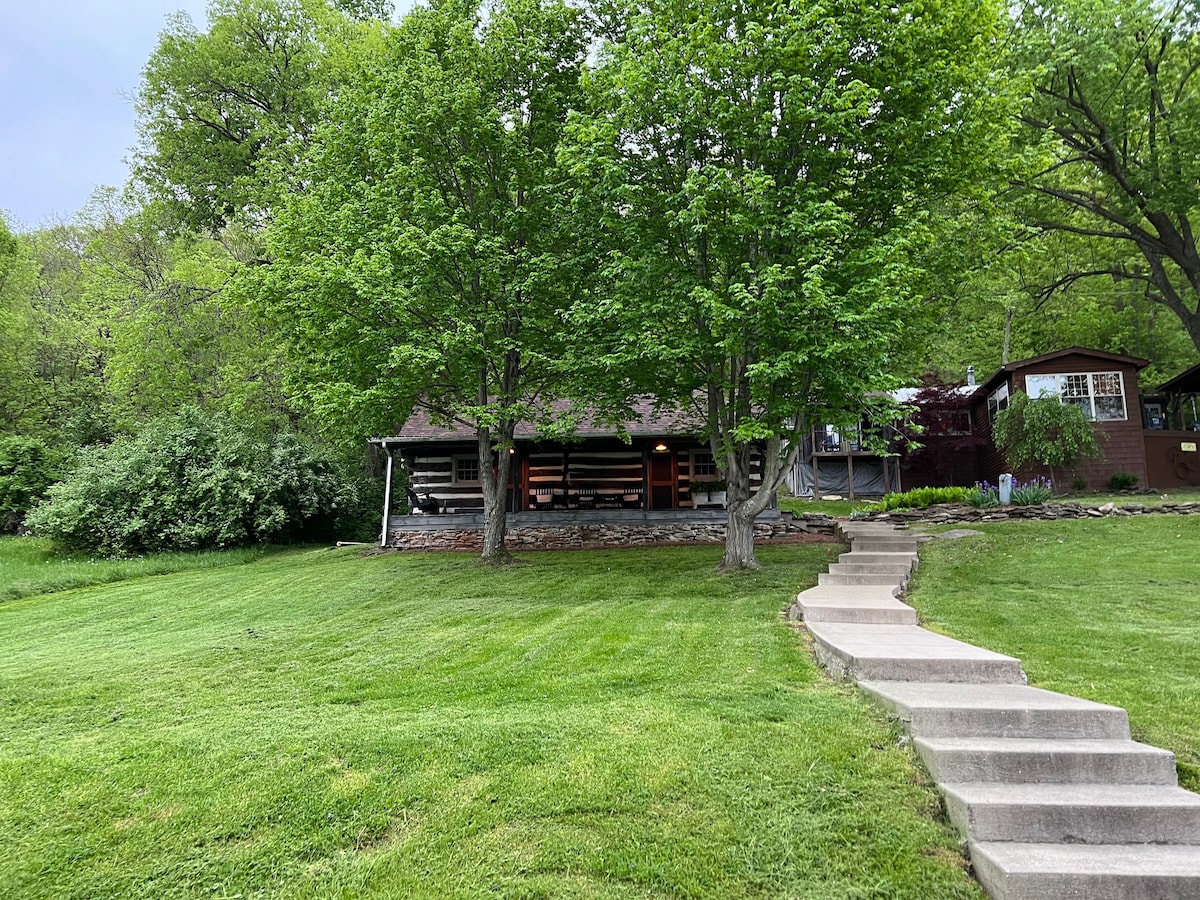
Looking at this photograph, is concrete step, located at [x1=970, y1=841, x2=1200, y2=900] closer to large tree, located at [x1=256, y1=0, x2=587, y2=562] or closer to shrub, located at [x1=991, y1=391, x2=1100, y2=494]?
large tree, located at [x1=256, y1=0, x2=587, y2=562]

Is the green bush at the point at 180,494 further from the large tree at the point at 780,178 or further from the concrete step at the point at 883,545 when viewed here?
the concrete step at the point at 883,545

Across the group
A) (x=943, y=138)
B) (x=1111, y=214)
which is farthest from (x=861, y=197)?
(x=1111, y=214)

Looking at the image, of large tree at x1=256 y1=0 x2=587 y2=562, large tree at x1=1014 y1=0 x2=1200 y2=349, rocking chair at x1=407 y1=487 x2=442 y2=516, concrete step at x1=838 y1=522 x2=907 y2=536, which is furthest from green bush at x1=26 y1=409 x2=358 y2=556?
large tree at x1=1014 y1=0 x2=1200 y2=349

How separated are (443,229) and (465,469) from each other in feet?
27.6

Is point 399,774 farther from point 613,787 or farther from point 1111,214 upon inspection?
point 1111,214

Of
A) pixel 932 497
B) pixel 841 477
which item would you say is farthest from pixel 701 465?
pixel 841 477

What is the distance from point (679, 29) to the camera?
892 cm

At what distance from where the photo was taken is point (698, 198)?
25.5 feet

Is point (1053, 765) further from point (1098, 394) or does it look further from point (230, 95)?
point (230, 95)

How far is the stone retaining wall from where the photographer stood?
13039 mm

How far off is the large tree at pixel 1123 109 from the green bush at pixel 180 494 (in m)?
18.4

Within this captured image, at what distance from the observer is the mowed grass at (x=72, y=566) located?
12.2 meters

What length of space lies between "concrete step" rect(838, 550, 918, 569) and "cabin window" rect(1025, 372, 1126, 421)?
39.1ft

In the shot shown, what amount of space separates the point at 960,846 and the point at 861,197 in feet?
28.1
